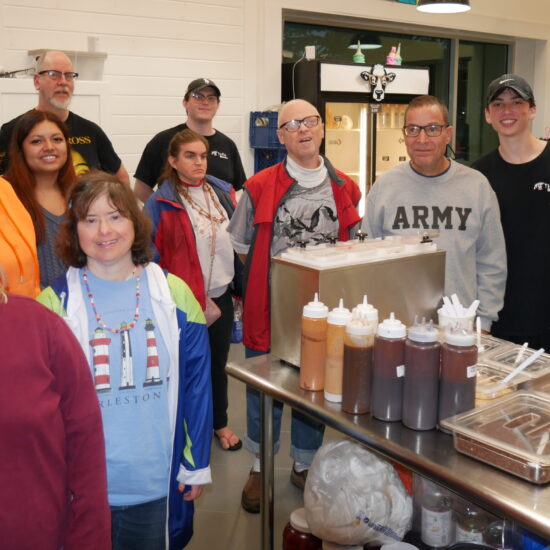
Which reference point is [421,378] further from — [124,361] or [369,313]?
[124,361]

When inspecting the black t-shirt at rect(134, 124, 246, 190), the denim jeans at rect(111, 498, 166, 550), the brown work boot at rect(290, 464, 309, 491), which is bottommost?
the brown work boot at rect(290, 464, 309, 491)

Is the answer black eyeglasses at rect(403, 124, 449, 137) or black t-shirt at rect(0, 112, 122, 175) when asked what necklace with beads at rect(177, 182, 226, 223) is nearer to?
black t-shirt at rect(0, 112, 122, 175)

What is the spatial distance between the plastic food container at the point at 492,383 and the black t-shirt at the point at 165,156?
2418mm

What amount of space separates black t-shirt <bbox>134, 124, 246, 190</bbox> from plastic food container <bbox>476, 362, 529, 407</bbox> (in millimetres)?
2418

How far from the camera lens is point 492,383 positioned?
180 centimetres

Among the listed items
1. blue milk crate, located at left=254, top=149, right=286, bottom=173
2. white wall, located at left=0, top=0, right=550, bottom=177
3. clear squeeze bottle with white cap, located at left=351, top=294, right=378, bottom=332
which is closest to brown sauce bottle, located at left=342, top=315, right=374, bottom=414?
clear squeeze bottle with white cap, located at left=351, top=294, right=378, bottom=332

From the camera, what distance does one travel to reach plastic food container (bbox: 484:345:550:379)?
1856 mm

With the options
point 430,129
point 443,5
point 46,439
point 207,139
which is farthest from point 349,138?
point 46,439

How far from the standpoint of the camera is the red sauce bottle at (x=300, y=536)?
232 cm

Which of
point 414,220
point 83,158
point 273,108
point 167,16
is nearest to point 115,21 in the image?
point 167,16

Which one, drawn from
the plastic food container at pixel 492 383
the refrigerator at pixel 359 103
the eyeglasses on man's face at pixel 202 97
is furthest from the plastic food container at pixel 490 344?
the refrigerator at pixel 359 103

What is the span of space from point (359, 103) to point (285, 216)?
406 cm

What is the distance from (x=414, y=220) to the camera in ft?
8.59

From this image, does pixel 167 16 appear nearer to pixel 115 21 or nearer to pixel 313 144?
pixel 115 21
